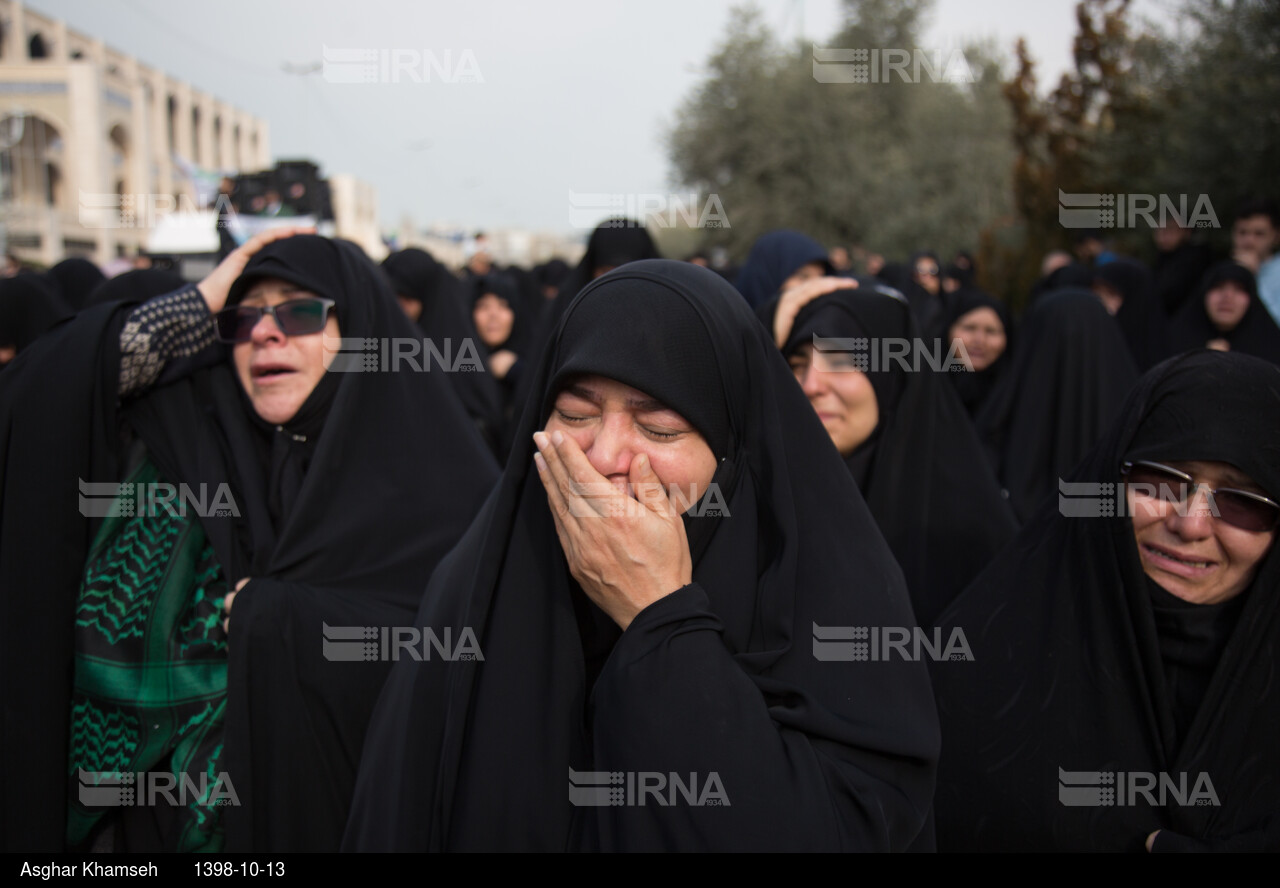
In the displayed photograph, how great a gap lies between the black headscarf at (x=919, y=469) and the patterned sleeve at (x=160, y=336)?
1849 millimetres

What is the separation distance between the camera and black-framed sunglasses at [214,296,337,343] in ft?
8.30

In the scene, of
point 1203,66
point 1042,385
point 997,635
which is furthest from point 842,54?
point 997,635

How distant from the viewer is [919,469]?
118 inches

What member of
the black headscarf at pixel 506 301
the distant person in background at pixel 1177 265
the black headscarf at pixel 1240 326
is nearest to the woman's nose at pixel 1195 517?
the black headscarf at pixel 1240 326

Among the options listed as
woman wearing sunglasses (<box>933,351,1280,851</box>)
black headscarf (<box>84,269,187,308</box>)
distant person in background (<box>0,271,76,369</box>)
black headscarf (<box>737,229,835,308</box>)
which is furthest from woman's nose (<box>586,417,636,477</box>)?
black headscarf (<box>737,229,835,308</box>)

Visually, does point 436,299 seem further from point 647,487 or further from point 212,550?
point 647,487

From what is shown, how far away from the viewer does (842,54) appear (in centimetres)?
2502

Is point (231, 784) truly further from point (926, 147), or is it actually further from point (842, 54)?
point (842, 54)

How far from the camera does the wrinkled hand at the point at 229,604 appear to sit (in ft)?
7.34

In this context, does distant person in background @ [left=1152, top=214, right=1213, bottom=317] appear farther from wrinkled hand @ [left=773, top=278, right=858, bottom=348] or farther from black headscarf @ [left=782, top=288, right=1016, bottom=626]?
black headscarf @ [left=782, top=288, right=1016, bottom=626]

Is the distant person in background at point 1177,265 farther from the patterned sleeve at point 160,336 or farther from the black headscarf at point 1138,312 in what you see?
the patterned sleeve at point 160,336

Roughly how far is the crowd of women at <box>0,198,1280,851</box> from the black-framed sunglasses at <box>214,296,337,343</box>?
0.01 meters

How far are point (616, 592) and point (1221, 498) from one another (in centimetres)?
128

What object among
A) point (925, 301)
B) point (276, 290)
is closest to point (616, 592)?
point (276, 290)
